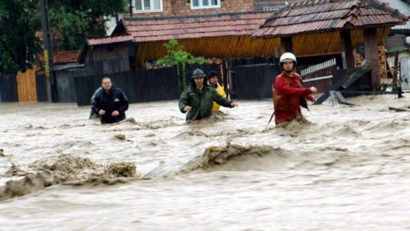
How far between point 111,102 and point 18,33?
85.1ft

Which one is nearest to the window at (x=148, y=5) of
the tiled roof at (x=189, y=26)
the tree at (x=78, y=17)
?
the tree at (x=78, y=17)

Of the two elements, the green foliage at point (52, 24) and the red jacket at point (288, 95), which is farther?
the green foliage at point (52, 24)

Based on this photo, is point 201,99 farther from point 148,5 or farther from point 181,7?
point 148,5

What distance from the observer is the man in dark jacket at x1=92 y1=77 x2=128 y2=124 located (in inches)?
572

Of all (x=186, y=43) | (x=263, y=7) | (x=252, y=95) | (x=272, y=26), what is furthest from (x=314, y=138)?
(x=263, y=7)

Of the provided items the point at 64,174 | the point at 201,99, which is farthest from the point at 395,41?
the point at 64,174

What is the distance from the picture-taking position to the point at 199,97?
1352cm

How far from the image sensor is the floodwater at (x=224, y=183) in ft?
15.3

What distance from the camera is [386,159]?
24.2 ft

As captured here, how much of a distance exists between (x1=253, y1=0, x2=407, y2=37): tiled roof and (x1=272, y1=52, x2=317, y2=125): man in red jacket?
8436mm

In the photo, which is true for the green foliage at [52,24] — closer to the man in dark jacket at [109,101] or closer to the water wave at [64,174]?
the man in dark jacket at [109,101]

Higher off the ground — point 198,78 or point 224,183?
point 198,78

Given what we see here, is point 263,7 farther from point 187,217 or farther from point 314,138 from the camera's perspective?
point 187,217

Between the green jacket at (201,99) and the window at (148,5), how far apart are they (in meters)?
27.5
